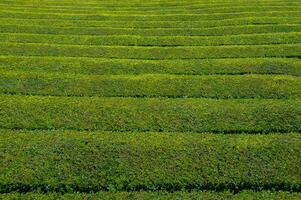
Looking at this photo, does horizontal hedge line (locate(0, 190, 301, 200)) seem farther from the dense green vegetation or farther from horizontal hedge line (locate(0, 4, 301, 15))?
horizontal hedge line (locate(0, 4, 301, 15))

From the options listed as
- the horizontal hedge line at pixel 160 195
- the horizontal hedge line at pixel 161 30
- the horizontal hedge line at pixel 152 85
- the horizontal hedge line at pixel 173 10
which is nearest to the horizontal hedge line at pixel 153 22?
the horizontal hedge line at pixel 161 30

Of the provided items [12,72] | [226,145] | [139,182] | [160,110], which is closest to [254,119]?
[226,145]

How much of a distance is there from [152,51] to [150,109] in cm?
640

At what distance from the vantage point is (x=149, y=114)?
610 inches

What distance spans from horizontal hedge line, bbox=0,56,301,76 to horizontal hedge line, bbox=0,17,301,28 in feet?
20.4

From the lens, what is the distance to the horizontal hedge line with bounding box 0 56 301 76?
18859 mm

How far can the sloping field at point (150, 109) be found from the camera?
1237cm

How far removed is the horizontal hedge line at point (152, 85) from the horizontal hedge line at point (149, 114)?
600 mm

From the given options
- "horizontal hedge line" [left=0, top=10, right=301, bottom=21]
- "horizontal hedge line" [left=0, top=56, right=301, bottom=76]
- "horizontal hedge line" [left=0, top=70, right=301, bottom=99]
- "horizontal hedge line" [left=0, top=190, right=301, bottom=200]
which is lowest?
"horizontal hedge line" [left=0, top=190, right=301, bottom=200]

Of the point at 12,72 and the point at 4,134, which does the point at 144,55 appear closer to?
the point at 12,72

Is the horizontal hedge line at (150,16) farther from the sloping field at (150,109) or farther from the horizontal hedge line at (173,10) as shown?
the sloping field at (150,109)

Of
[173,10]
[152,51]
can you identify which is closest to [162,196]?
[152,51]

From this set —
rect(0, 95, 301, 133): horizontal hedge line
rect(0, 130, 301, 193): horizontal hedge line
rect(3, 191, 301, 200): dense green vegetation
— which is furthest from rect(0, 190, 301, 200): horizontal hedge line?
rect(0, 95, 301, 133): horizontal hedge line

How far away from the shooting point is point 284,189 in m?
12.2
